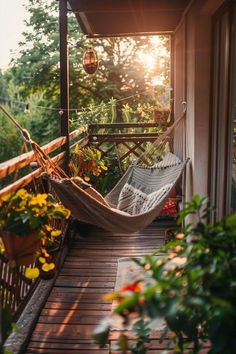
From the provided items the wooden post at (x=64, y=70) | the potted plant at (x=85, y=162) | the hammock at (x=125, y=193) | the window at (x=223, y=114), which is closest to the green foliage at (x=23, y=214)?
the hammock at (x=125, y=193)

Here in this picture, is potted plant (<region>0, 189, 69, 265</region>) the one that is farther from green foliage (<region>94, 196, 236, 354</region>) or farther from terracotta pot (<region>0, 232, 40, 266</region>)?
green foliage (<region>94, 196, 236, 354</region>)

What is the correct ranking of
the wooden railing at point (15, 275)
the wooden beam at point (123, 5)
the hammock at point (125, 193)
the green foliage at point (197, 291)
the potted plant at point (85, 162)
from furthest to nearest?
the potted plant at point (85, 162) < the wooden beam at point (123, 5) < the hammock at point (125, 193) < the wooden railing at point (15, 275) < the green foliage at point (197, 291)

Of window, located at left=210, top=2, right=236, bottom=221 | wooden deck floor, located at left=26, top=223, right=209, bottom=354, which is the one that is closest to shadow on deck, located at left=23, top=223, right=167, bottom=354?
wooden deck floor, located at left=26, top=223, right=209, bottom=354

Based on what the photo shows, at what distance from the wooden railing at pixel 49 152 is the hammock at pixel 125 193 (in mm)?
179

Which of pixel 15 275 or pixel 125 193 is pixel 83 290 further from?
pixel 125 193

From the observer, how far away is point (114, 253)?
12.1 ft

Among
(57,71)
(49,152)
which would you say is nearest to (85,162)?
(49,152)

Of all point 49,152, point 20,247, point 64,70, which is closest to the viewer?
point 20,247

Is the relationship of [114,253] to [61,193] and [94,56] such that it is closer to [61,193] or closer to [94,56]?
[61,193]

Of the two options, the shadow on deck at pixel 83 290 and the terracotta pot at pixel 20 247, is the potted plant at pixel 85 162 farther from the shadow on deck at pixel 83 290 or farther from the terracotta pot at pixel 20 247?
the terracotta pot at pixel 20 247

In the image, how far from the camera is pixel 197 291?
0.96 meters

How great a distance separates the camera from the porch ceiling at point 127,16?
3.44 m

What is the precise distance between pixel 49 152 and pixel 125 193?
704 millimetres

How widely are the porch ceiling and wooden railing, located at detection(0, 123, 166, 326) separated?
105cm
